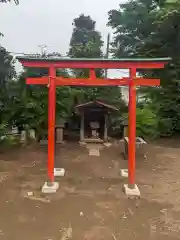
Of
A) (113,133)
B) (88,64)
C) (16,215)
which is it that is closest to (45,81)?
(88,64)

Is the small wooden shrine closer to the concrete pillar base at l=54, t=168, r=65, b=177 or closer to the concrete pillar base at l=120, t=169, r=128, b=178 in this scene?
the concrete pillar base at l=120, t=169, r=128, b=178

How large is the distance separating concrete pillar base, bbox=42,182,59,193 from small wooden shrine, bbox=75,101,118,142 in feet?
24.6

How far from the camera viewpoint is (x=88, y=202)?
22.0 ft

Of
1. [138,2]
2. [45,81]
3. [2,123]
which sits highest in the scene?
[138,2]

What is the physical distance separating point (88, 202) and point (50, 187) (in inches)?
48.0

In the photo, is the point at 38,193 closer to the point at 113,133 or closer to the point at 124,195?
the point at 124,195

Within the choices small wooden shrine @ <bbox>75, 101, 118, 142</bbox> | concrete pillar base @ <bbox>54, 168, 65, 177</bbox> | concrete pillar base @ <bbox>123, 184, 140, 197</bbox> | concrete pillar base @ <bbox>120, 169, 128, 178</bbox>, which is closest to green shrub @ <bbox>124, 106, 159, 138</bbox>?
small wooden shrine @ <bbox>75, 101, 118, 142</bbox>

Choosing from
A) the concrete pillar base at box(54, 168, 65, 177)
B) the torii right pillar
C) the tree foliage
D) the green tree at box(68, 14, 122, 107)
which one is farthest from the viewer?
the green tree at box(68, 14, 122, 107)

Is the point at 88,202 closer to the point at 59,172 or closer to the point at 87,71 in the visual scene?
the point at 59,172

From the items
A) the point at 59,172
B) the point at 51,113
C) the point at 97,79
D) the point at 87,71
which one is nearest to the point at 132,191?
the point at 59,172

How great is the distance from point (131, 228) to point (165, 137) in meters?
11.6

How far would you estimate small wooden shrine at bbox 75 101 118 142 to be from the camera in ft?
49.9

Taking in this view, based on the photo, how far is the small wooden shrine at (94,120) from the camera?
15.2 meters

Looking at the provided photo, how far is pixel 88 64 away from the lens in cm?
766
